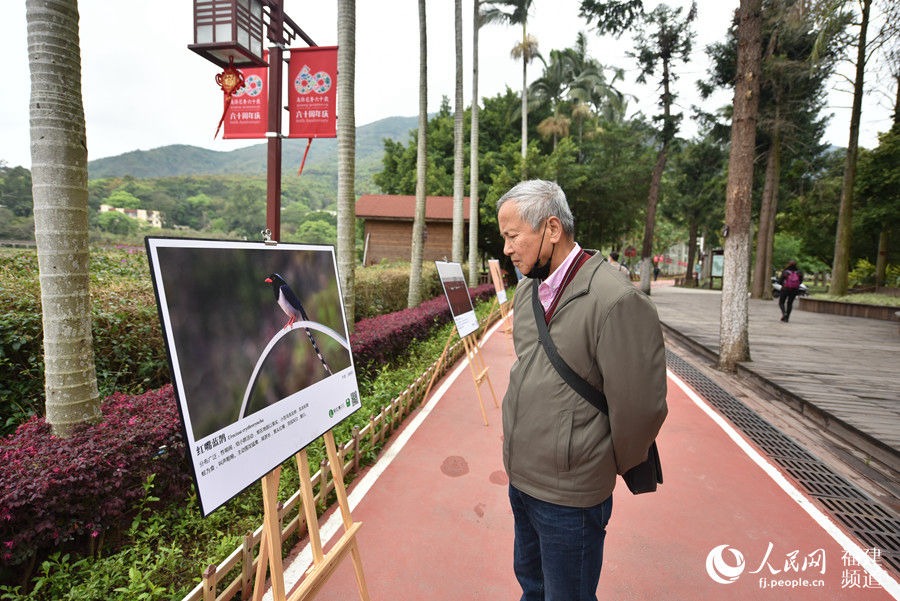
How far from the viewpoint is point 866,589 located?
292cm

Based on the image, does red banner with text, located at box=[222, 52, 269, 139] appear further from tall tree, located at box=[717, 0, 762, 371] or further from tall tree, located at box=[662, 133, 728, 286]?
tall tree, located at box=[662, 133, 728, 286]

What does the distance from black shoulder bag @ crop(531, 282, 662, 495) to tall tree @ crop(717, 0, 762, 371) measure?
7305 millimetres

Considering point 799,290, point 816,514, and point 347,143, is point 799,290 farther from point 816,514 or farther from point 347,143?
point 347,143

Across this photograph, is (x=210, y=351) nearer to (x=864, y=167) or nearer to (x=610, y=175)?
(x=610, y=175)

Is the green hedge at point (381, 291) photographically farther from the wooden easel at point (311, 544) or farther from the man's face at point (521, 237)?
the man's face at point (521, 237)

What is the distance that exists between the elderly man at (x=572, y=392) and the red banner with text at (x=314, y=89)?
14.1ft

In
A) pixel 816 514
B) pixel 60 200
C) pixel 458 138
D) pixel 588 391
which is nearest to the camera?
pixel 588 391

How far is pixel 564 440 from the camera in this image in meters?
1.77

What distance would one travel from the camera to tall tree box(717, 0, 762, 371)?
7828mm

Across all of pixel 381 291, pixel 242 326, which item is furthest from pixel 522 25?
pixel 242 326

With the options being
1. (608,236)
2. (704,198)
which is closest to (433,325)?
(608,236)

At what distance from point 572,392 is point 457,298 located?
4.60 m

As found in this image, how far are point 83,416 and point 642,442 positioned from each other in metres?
3.23

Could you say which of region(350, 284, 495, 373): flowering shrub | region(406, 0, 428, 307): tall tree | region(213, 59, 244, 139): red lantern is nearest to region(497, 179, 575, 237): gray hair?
region(350, 284, 495, 373): flowering shrub
